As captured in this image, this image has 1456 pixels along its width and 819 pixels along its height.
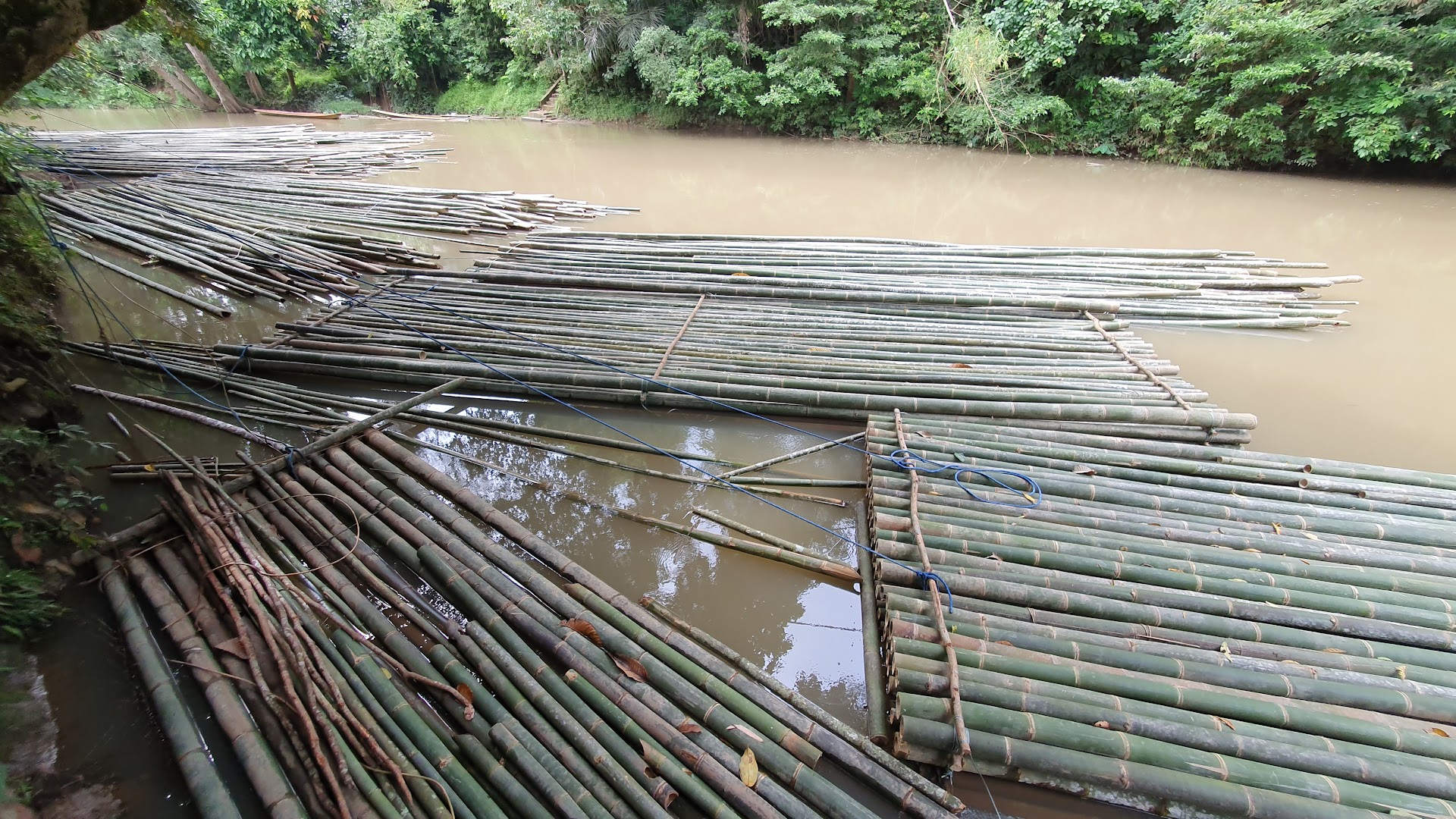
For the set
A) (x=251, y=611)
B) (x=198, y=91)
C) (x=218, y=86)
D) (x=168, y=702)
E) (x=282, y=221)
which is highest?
(x=218, y=86)

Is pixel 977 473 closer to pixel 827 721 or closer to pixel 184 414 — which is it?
pixel 827 721

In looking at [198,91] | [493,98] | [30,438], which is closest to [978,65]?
[30,438]

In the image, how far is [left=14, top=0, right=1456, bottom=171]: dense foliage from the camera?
7.80m

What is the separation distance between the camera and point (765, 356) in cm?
387

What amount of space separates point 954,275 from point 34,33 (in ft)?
16.5

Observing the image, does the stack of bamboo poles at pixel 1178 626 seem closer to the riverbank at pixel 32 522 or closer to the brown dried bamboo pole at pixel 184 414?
the riverbank at pixel 32 522

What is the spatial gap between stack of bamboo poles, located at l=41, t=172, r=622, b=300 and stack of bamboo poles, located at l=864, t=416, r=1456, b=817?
4.91 metres

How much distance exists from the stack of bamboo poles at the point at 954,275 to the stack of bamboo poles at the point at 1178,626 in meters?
1.82

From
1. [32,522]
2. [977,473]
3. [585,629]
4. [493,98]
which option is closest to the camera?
[585,629]

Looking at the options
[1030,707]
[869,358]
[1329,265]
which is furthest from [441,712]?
[1329,265]

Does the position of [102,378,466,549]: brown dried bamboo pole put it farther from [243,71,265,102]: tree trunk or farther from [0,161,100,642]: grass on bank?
[243,71,265,102]: tree trunk

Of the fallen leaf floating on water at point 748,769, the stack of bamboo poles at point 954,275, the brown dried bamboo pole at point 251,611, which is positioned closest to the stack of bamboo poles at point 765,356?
the stack of bamboo poles at point 954,275

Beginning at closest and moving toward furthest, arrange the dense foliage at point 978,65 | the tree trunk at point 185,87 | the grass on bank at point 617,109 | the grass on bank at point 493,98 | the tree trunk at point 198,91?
the dense foliage at point 978,65 < the grass on bank at point 617,109 < the tree trunk at point 185,87 < the grass on bank at point 493,98 < the tree trunk at point 198,91

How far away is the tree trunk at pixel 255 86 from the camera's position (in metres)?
16.6
